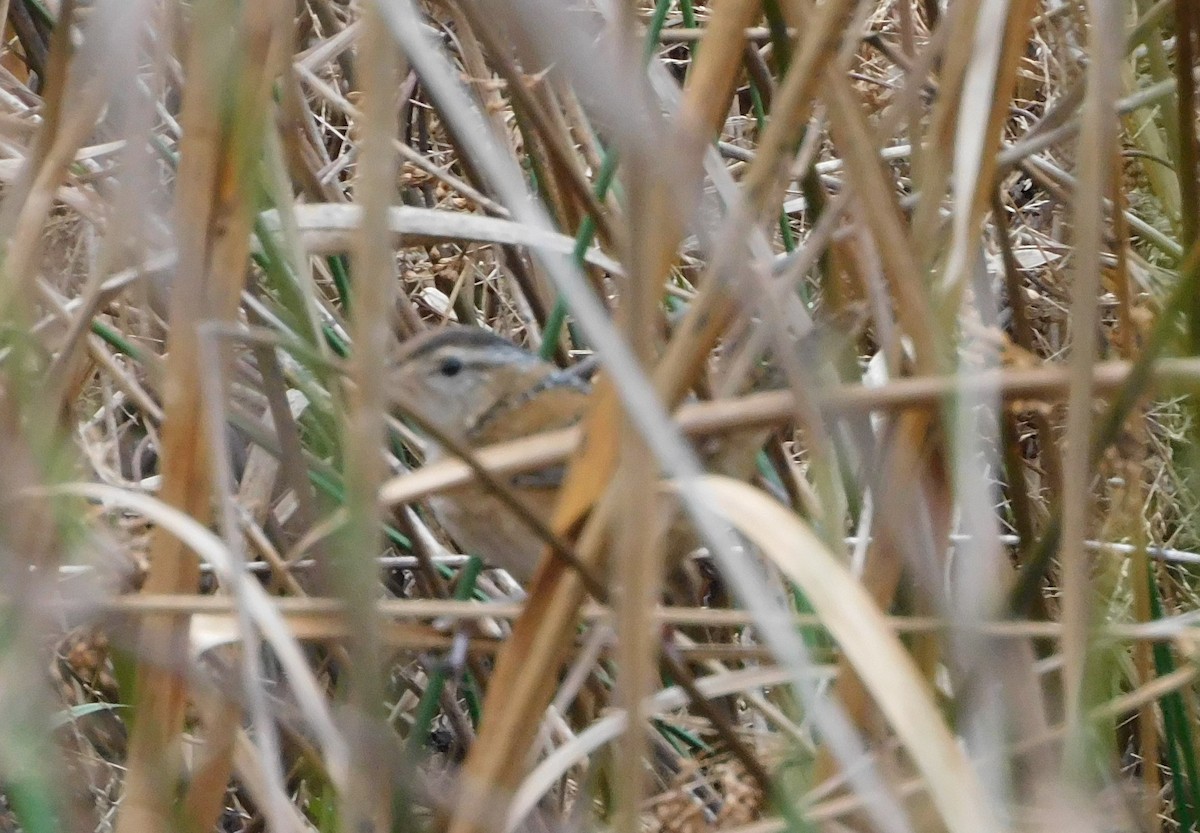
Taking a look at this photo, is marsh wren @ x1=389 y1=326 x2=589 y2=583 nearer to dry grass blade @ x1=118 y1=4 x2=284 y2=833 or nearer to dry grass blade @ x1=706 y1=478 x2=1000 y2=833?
dry grass blade @ x1=118 y1=4 x2=284 y2=833

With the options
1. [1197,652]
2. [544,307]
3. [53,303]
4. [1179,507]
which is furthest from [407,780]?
[1179,507]

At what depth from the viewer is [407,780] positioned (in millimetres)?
599

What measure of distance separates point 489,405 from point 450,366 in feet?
0.42

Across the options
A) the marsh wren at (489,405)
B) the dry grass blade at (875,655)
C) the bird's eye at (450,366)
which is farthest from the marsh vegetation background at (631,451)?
the bird's eye at (450,366)

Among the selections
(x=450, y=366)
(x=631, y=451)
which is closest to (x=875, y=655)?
(x=631, y=451)

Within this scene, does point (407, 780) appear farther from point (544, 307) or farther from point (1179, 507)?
point (1179, 507)

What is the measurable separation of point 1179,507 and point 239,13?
178 cm

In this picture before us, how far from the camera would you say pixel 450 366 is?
1.70m

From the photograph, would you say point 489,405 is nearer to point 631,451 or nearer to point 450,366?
point 450,366

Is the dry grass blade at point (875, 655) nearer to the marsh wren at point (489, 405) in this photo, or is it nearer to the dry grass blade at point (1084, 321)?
the dry grass blade at point (1084, 321)

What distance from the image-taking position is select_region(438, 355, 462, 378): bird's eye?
1.67m

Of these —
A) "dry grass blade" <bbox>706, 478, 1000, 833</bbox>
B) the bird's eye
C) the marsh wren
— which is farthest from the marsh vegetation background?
the bird's eye

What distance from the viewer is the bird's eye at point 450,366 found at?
1670 mm

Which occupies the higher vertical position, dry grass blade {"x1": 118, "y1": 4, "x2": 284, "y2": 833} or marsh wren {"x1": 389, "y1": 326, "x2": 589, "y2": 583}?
dry grass blade {"x1": 118, "y1": 4, "x2": 284, "y2": 833}
